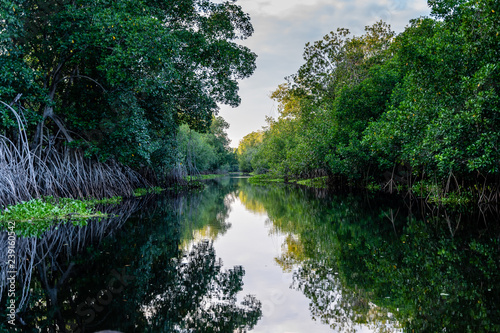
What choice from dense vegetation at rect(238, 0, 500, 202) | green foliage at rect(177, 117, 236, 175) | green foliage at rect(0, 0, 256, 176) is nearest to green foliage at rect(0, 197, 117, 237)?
green foliage at rect(0, 0, 256, 176)

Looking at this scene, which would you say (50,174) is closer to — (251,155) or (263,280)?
(263,280)

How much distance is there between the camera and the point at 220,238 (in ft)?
26.7

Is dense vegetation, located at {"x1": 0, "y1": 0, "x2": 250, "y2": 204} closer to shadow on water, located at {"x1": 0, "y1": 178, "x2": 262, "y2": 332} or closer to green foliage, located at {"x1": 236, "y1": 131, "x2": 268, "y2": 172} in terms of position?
shadow on water, located at {"x1": 0, "y1": 178, "x2": 262, "y2": 332}

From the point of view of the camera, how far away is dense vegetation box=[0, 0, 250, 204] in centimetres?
1059

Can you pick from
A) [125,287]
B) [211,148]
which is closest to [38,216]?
[125,287]

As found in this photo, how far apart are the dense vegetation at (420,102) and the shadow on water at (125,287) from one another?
8.30 meters

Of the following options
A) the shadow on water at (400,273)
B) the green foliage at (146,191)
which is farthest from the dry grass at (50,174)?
the shadow on water at (400,273)

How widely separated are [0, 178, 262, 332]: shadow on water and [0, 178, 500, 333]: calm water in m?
0.02

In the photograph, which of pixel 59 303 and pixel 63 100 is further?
pixel 63 100

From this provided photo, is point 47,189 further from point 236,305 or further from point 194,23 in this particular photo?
point 194,23

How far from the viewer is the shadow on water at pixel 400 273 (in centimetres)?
344

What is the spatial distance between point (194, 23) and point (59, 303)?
17.4 metres

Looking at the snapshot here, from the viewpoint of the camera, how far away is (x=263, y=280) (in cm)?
495

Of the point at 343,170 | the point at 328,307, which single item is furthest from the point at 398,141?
the point at 328,307
